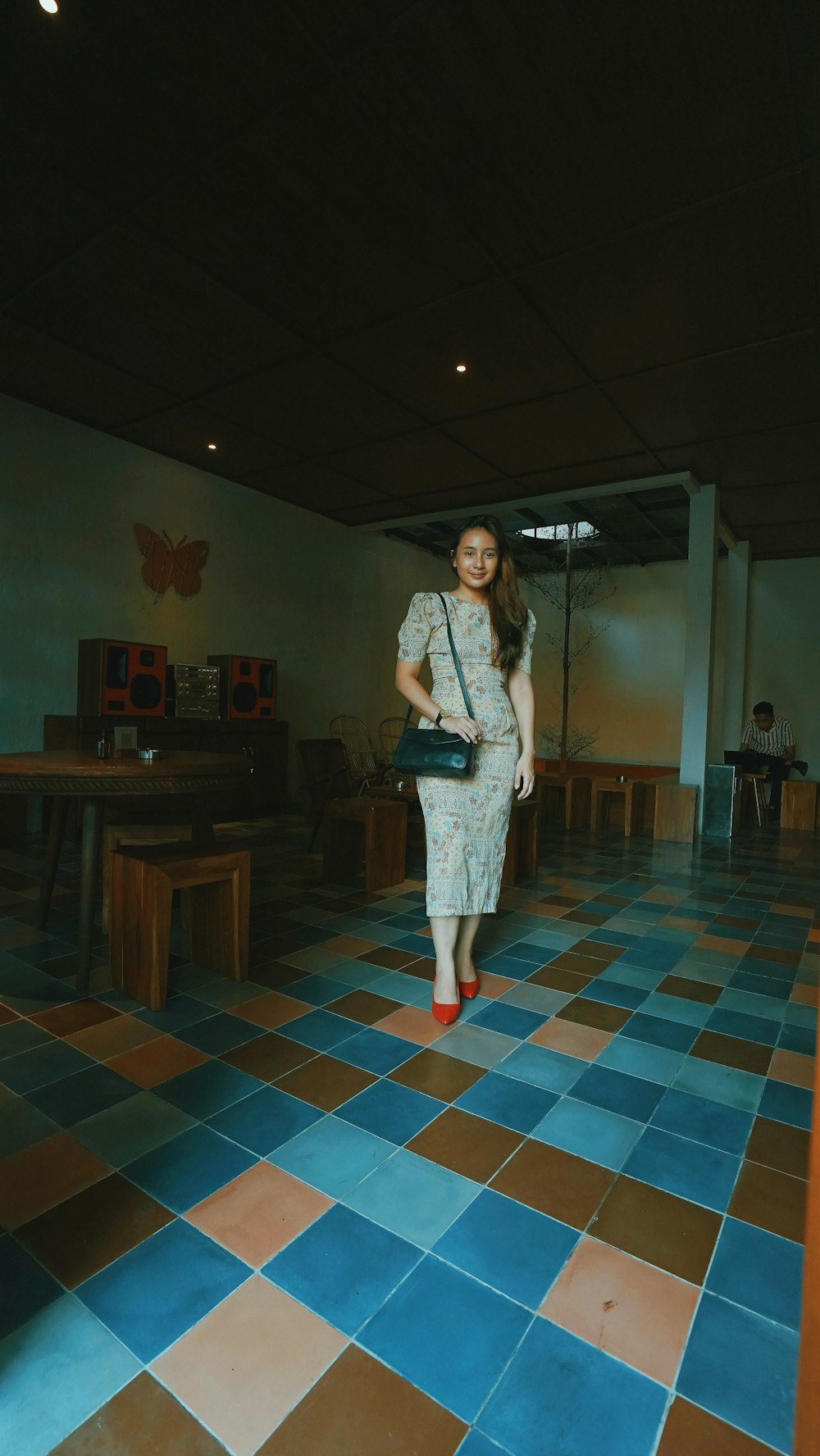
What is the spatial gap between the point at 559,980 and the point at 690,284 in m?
3.44

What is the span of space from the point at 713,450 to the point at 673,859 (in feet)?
11.2

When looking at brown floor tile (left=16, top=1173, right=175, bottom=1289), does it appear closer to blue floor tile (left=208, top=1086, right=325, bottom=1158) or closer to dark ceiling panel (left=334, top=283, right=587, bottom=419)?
blue floor tile (left=208, top=1086, right=325, bottom=1158)

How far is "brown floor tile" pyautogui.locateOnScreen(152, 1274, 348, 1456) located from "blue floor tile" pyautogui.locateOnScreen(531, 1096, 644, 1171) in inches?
29.2

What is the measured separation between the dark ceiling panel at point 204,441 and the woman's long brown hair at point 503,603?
12.5 feet

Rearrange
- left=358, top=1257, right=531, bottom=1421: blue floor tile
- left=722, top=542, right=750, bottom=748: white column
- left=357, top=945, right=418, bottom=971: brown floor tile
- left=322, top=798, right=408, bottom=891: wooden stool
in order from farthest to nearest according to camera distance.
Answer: left=722, top=542, right=750, bottom=748: white column, left=322, top=798, right=408, bottom=891: wooden stool, left=357, top=945, right=418, bottom=971: brown floor tile, left=358, top=1257, right=531, bottom=1421: blue floor tile

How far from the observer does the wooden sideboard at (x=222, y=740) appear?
5094mm

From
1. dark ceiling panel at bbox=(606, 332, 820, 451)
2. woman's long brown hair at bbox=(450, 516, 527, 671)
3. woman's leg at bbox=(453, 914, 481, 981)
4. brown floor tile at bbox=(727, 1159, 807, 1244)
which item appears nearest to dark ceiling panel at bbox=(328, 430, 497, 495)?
dark ceiling panel at bbox=(606, 332, 820, 451)

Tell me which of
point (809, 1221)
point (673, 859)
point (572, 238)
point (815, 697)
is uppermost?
point (572, 238)

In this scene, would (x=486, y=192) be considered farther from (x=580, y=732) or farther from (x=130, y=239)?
(x=580, y=732)

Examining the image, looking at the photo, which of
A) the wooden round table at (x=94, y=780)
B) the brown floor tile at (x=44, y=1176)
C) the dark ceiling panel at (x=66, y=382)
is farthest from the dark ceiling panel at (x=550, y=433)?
the brown floor tile at (x=44, y=1176)

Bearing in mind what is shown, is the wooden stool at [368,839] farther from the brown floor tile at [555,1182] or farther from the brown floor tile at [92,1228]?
the brown floor tile at [92,1228]

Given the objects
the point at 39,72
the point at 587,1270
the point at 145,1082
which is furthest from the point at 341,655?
the point at 587,1270

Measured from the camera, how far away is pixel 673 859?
543cm

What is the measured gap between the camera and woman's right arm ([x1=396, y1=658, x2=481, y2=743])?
86.9 inches
